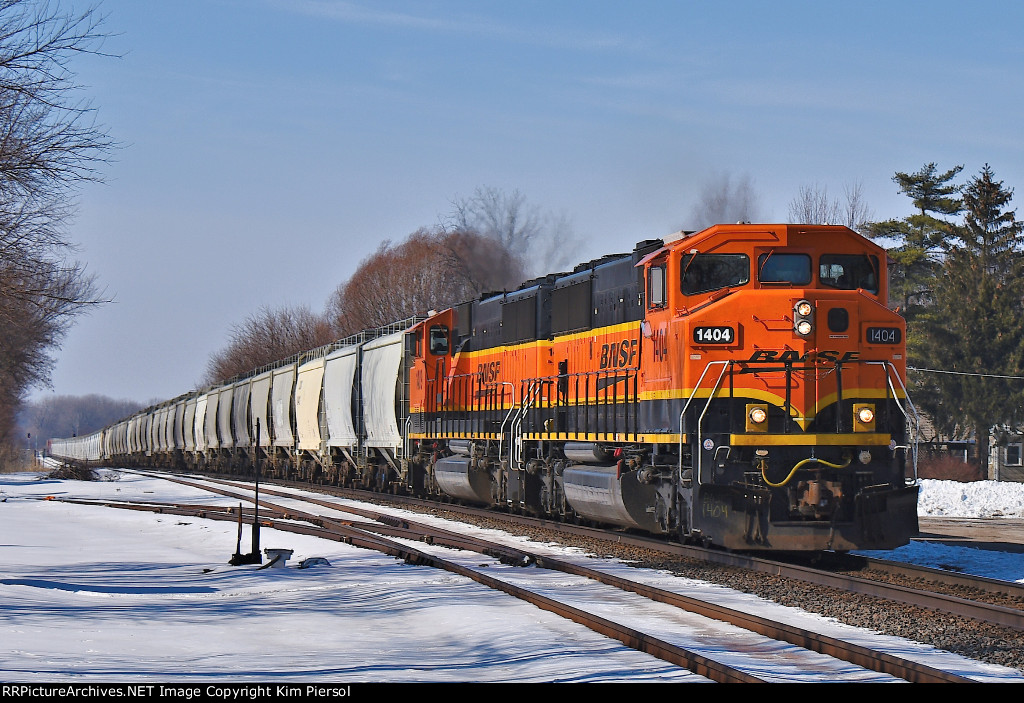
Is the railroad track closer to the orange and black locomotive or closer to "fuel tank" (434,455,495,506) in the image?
the orange and black locomotive

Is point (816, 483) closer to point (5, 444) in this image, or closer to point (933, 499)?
point (933, 499)

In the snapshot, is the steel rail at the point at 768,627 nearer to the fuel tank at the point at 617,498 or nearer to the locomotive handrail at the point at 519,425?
the fuel tank at the point at 617,498

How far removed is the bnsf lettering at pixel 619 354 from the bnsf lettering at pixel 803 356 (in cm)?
213

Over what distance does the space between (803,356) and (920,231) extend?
44.1 meters

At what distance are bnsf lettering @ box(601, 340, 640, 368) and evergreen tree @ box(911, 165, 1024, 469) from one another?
106ft

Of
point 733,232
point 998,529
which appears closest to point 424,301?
point 998,529

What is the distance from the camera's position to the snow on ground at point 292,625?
7.48 meters

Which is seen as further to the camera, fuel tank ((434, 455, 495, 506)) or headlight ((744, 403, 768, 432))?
fuel tank ((434, 455, 495, 506))

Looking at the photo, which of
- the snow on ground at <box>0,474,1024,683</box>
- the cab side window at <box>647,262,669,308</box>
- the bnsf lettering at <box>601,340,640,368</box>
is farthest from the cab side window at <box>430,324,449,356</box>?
the cab side window at <box>647,262,669,308</box>

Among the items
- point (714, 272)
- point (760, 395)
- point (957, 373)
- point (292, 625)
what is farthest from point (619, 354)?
point (957, 373)

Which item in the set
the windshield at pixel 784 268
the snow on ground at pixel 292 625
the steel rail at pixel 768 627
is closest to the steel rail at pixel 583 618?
the snow on ground at pixel 292 625

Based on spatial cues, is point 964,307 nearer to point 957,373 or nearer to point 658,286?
point 957,373

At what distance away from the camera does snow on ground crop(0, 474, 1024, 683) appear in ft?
24.6

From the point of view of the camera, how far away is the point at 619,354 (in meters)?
16.2
